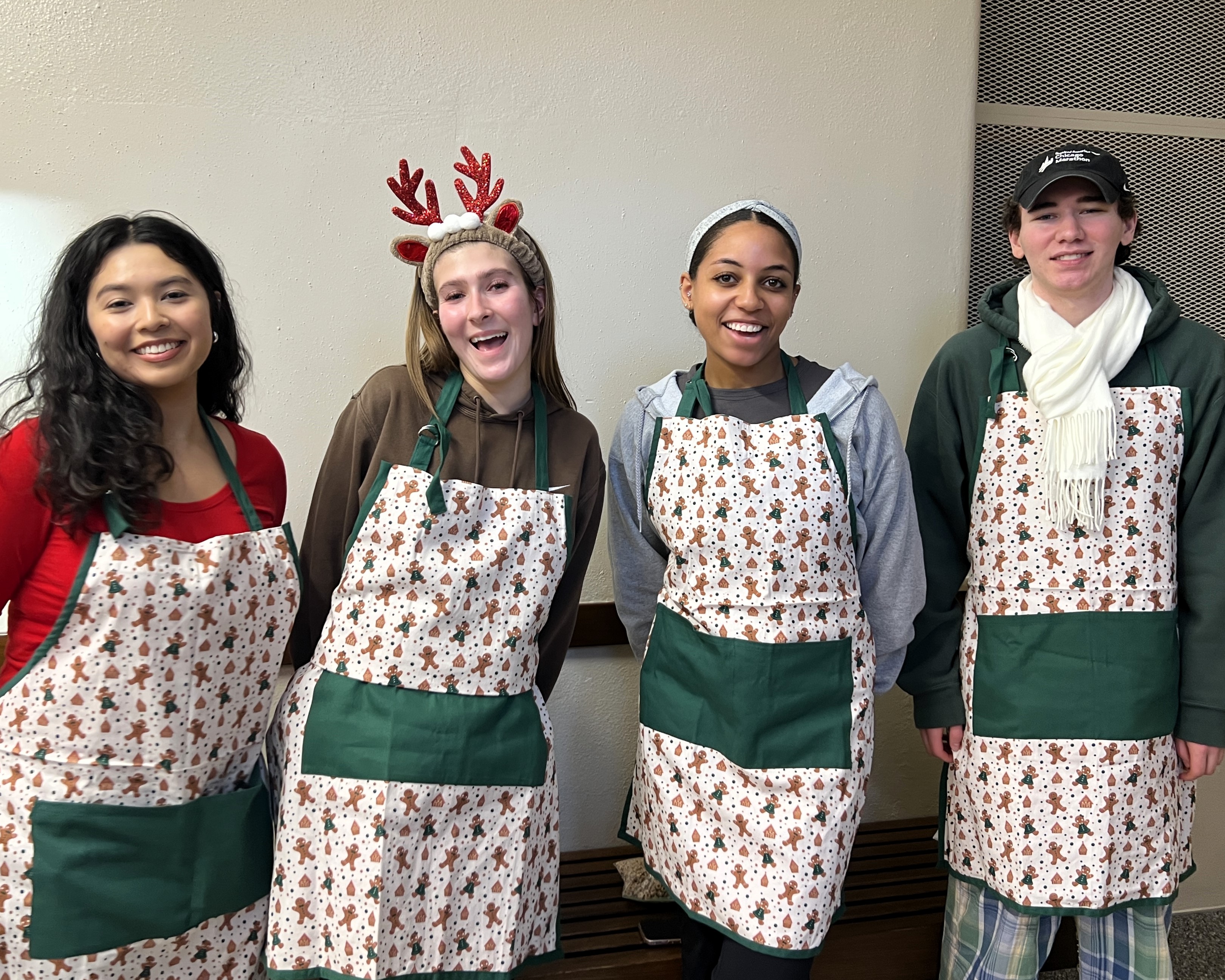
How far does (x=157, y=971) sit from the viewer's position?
1425 mm

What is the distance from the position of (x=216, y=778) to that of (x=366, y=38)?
1529 mm

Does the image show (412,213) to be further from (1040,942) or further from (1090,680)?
(1040,942)

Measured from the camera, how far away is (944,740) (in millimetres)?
1920

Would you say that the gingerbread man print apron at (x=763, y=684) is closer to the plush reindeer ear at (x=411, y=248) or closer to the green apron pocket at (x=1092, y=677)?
the green apron pocket at (x=1092, y=677)

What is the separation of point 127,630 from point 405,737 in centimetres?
44

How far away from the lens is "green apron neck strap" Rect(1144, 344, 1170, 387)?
178 cm

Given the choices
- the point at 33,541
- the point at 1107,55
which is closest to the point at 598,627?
the point at 33,541

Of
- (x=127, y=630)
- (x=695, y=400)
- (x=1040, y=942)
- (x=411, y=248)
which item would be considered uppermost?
(x=411, y=248)

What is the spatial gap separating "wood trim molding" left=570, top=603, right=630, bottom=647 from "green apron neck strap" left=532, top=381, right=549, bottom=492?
681 mm

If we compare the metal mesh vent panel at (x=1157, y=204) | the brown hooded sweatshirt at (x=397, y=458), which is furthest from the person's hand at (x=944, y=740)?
the metal mesh vent panel at (x=1157, y=204)

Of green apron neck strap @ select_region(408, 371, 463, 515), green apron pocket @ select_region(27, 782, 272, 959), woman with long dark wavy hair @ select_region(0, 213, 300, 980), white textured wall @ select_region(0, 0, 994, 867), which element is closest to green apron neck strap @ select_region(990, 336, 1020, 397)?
white textured wall @ select_region(0, 0, 994, 867)

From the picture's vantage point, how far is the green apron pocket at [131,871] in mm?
1332

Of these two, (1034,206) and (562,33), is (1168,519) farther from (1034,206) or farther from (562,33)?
(562,33)

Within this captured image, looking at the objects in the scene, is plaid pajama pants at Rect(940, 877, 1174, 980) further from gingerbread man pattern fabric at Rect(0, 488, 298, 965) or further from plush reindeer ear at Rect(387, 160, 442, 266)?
plush reindeer ear at Rect(387, 160, 442, 266)
